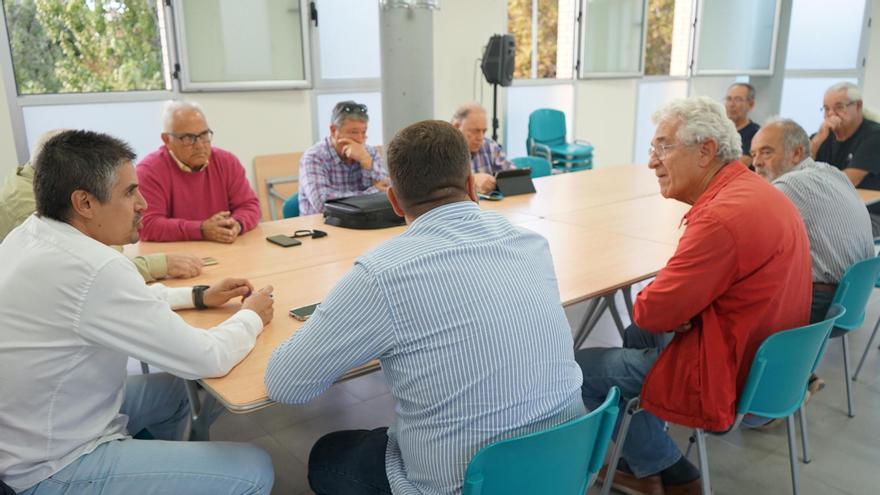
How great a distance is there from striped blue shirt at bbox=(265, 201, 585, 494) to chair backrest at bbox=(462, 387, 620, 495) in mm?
71

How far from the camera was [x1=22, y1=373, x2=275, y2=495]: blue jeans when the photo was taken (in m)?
1.48

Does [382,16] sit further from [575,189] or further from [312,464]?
[312,464]

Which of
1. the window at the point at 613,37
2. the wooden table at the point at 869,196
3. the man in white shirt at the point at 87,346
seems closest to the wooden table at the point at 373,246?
the man in white shirt at the point at 87,346

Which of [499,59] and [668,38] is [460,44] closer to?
[499,59]

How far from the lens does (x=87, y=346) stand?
148cm

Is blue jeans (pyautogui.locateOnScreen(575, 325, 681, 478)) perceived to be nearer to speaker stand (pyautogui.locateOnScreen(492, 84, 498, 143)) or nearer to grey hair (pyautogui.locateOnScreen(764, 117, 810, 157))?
grey hair (pyautogui.locateOnScreen(764, 117, 810, 157))

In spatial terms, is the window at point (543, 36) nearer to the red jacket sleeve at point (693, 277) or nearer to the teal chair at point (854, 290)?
the teal chair at point (854, 290)

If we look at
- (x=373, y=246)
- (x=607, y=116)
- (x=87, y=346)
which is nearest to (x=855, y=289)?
(x=373, y=246)

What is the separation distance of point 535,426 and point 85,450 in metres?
1.02

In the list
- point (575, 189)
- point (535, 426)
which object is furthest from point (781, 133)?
point (535, 426)

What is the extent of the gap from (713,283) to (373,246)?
4.49 ft

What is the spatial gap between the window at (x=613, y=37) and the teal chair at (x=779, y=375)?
5.92 metres

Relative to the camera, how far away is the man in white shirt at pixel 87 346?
56.4 inches

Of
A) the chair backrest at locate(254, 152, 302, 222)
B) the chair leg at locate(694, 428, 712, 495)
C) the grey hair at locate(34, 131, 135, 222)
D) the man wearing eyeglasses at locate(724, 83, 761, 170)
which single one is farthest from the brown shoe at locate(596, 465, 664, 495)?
the chair backrest at locate(254, 152, 302, 222)
